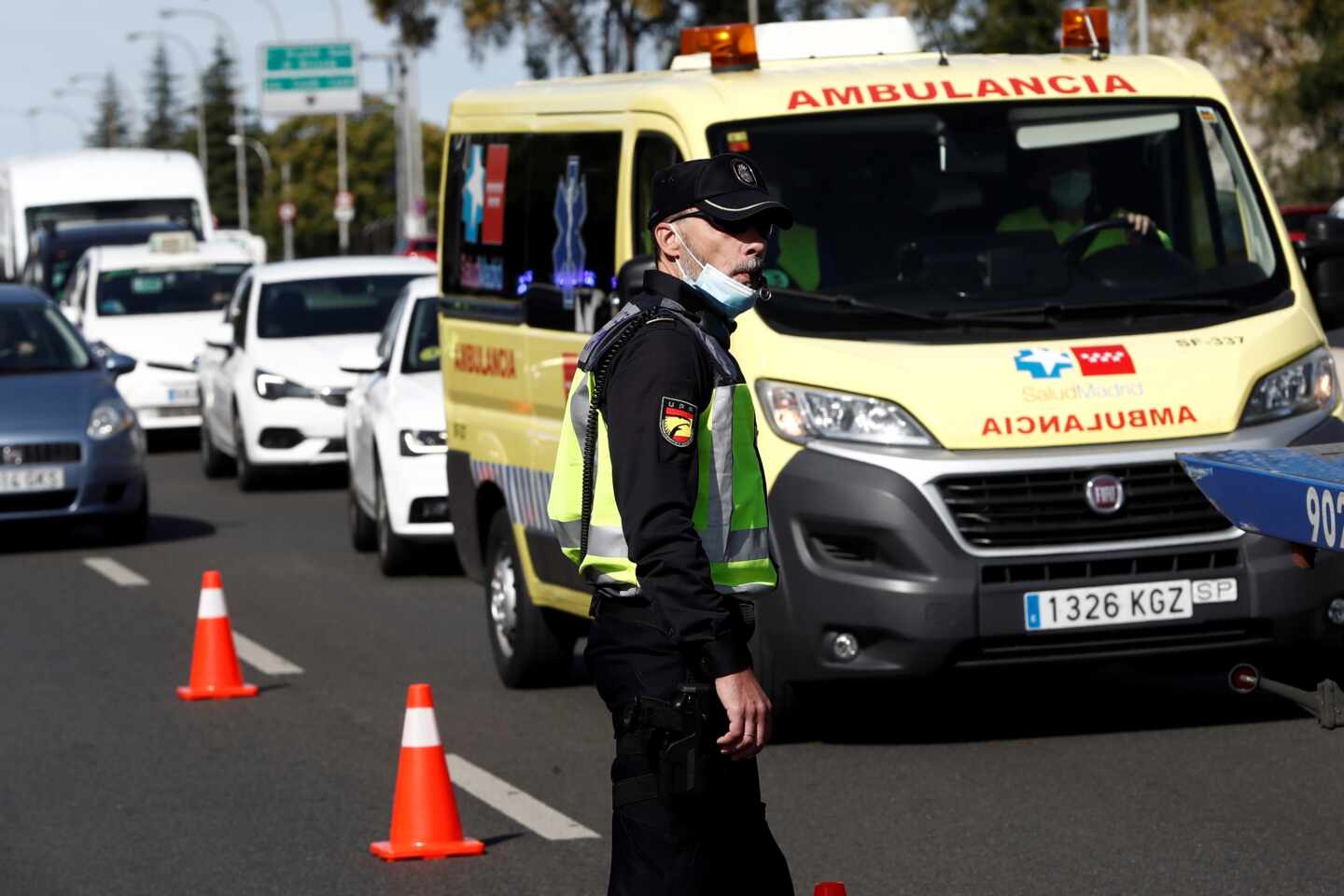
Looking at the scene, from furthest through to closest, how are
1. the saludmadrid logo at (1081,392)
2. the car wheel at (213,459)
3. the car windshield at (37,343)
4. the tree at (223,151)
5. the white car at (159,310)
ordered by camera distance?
1. the tree at (223,151)
2. the white car at (159,310)
3. the car wheel at (213,459)
4. the car windshield at (37,343)
5. the saludmadrid logo at (1081,392)

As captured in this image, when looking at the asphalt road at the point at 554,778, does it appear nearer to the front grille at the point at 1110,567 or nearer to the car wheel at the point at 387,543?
the front grille at the point at 1110,567

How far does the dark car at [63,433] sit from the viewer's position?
16203 millimetres

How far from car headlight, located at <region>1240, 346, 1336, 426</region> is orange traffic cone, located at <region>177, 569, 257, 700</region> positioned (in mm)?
4076

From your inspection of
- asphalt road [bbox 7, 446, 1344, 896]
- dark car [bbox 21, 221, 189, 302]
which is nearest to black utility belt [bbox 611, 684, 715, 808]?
asphalt road [bbox 7, 446, 1344, 896]

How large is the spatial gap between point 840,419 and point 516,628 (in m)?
2.42

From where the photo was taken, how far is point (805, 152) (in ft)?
30.2

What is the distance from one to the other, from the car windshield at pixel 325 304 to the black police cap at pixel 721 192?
1540 centimetres

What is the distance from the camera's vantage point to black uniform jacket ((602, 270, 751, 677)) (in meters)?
4.48

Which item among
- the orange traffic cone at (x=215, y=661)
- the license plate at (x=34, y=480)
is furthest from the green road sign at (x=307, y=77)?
the orange traffic cone at (x=215, y=661)

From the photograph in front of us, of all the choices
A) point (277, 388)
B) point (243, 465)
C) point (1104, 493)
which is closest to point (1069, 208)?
point (1104, 493)

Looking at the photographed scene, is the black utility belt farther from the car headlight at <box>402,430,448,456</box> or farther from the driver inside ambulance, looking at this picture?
the car headlight at <box>402,430,448,456</box>

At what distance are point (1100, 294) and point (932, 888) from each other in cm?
275

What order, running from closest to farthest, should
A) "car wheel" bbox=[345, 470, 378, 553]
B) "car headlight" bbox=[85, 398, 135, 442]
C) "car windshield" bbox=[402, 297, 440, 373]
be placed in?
"car windshield" bbox=[402, 297, 440, 373]
"car wheel" bbox=[345, 470, 378, 553]
"car headlight" bbox=[85, 398, 135, 442]

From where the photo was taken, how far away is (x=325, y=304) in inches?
798
